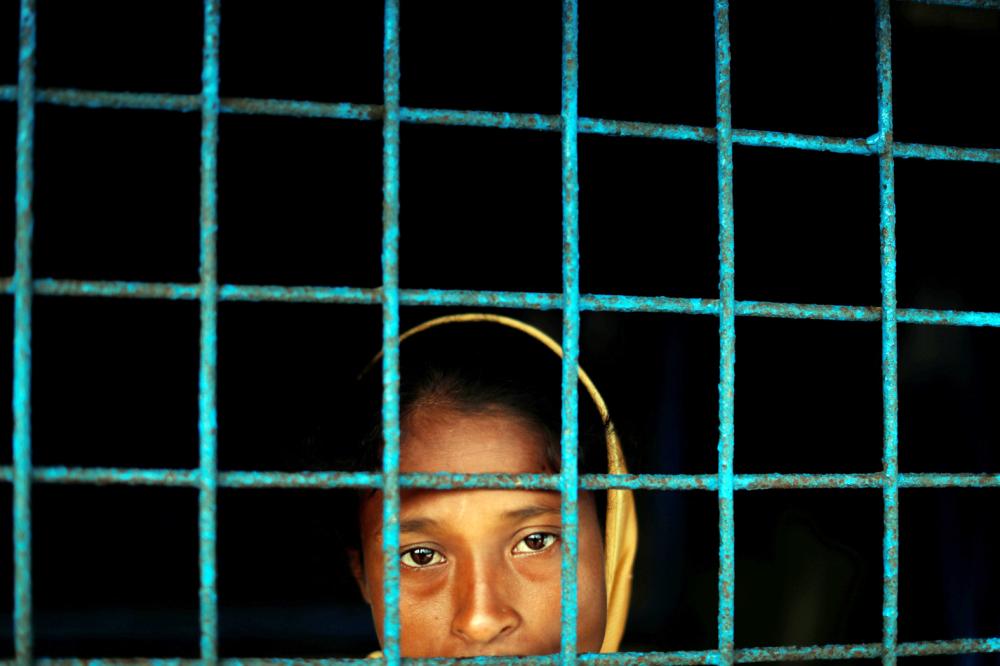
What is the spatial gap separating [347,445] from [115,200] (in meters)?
1.43

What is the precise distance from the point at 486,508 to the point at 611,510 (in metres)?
0.50

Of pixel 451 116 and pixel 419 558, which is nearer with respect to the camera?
pixel 451 116

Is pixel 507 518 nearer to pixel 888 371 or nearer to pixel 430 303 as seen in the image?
pixel 430 303

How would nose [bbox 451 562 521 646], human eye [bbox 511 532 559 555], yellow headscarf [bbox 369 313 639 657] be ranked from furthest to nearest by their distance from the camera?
yellow headscarf [bbox 369 313 639 657], human eye [bbox 511 532 559 555], nose [bbox 451 562 521 646]

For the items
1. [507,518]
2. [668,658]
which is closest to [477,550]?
[507,518]

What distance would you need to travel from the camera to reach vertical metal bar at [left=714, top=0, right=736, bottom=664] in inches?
37.0

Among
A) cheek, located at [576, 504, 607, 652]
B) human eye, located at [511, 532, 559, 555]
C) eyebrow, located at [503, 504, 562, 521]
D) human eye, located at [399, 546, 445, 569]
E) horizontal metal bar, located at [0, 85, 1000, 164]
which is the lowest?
cheek, located at [576, 504, 607, 652]

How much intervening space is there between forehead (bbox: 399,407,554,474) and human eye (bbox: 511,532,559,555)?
0.37 ft

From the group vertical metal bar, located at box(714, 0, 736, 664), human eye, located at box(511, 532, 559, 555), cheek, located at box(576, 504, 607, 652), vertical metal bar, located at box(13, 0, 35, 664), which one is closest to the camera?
vertical metal bar, located at box(13, 0, 35, 664)

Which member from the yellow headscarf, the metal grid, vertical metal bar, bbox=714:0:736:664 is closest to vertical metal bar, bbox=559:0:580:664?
the metal grid

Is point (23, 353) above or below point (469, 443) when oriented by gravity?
above

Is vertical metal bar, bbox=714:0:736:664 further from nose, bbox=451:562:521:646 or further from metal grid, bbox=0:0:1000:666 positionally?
nose, bbox=451:562:521:646

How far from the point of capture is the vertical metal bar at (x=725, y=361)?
3.09ft

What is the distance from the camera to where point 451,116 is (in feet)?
3.01
